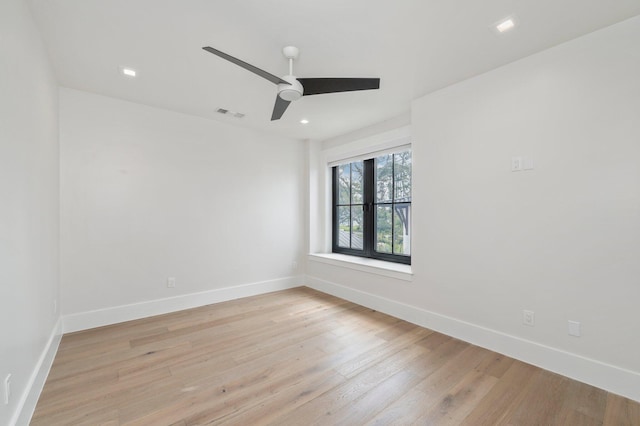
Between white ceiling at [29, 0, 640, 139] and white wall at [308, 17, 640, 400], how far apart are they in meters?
0.26

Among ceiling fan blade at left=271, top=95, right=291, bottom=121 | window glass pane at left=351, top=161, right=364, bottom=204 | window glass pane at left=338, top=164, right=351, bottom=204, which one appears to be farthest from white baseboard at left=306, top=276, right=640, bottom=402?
ceiling fan blade at left=271, top=95, right=291, bottom=121

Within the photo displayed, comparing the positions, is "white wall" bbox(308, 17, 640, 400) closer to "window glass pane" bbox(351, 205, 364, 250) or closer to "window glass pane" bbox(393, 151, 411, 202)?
"window glass pane" bbox(393, 151, 411, 202)

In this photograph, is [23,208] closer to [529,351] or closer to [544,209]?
[544,209]

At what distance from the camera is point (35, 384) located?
5.88 feet

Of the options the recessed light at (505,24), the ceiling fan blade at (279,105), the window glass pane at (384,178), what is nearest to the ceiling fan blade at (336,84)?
the ceiling fan blade at (279,105)

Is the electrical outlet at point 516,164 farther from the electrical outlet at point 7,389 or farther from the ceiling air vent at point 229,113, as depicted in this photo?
the electrical outlet at point 7,389

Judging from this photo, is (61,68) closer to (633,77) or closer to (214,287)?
(214,287)

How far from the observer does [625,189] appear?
6.23ft

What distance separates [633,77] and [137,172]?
4545 millimetres

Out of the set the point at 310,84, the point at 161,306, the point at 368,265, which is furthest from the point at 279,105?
the point at 161,306

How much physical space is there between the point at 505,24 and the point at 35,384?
3964mm

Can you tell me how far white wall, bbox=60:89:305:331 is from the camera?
2.93 m

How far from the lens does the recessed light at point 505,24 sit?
73.4 inches

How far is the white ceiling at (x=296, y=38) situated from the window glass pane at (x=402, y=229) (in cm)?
149
